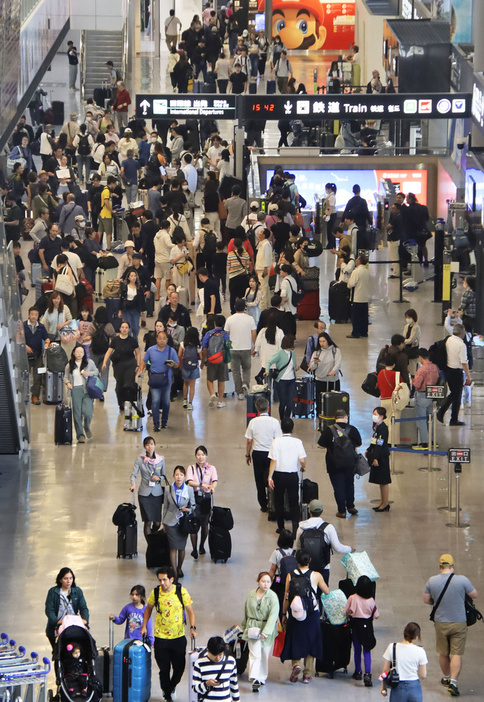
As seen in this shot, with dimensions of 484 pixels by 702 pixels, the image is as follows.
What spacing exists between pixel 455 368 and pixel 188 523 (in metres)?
5.91

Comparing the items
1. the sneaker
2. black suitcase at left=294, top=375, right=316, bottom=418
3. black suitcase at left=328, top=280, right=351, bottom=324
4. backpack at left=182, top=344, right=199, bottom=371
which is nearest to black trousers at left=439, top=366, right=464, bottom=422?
black suitcase at left=294, top=375, right=316, bottom=418

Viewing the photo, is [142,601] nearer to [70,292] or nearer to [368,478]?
[368,478]

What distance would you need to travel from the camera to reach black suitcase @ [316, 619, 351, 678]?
12844 millimetres

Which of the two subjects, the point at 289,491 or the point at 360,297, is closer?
the point at 289,491

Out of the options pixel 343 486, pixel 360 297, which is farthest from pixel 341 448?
pixel 360 297

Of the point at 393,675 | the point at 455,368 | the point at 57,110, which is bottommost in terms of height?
the point at 393,675

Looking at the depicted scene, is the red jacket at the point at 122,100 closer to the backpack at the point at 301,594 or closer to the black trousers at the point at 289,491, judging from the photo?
the black trousers at the point at 289,491

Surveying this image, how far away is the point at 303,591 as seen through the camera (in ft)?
41.7

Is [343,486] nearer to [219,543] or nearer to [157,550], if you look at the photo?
[219,543]

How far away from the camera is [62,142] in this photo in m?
32.8

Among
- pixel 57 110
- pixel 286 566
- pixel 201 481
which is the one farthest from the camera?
pixel 57 110

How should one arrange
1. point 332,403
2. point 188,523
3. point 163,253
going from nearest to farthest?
point 188,523
point 332,403
point 163,253

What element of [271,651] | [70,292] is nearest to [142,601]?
[271,651]

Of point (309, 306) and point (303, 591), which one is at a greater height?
point (309, 306)
